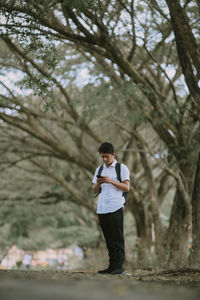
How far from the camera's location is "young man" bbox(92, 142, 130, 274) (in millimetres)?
6629

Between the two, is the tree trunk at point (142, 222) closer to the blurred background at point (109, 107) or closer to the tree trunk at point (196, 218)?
the blurred background at point (109, 107)

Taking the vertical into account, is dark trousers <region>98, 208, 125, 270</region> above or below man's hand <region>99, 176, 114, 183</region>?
below

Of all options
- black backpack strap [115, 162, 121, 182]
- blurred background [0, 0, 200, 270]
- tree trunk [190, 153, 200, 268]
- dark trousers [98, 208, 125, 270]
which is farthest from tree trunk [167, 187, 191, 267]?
black backpack strap [115, 162, 121, 182]

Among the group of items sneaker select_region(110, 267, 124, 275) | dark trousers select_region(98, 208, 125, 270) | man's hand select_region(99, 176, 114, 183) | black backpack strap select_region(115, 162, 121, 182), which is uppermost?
black backpack strap select_region(115, 162, 121, 182)

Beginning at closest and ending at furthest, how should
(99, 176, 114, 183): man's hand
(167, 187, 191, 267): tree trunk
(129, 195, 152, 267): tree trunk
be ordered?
A: (99, 176, 114, 183): man's hand → (167, 187, 191, 267): tree trunk → (129, 195, 152, 267): tree trunk

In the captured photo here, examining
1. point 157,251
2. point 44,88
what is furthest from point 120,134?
point 44,88

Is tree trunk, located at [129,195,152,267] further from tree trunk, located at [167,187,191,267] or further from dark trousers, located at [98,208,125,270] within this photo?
dark trousers, located at [98,208,125,270]

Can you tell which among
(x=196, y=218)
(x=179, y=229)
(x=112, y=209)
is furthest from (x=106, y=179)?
(x=179, y=229)

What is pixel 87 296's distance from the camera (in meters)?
3.39

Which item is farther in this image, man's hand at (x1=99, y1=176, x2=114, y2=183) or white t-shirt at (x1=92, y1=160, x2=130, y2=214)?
white t-shirt at (x1=92, y1=160, x2=130, y2=214)

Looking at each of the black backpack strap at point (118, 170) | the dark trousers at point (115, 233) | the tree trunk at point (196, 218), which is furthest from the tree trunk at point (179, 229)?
the black backpack strap at point (118, 170)

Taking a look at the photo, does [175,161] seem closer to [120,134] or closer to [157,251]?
[157,251]

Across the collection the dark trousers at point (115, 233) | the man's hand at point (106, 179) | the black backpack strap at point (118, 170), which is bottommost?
the dark trousers at point (115, 233)

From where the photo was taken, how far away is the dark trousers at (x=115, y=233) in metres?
6.65
